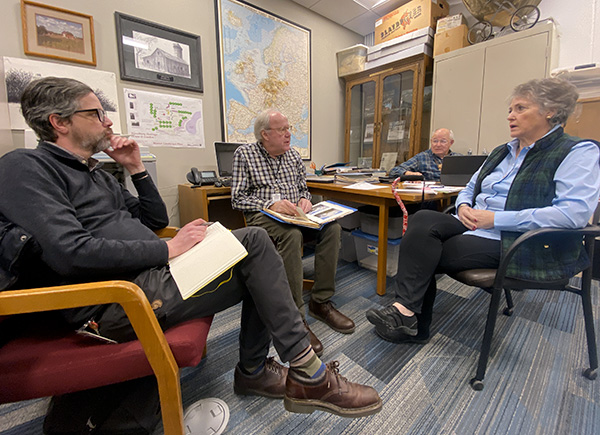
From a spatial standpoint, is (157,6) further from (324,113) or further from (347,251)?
(347,251)

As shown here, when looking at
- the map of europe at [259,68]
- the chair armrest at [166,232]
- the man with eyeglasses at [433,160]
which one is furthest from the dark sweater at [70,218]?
the man with eyeglasses at [433,160]

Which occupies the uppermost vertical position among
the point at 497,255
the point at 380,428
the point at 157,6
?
the point at 157,6

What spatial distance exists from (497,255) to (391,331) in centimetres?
58

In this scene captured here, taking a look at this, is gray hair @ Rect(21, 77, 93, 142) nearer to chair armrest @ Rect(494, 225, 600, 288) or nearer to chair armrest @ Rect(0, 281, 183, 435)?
chair armrest @ Rect(0, 281, 183, 435)

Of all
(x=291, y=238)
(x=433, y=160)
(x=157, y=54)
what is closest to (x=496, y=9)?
(x=433, y=160)

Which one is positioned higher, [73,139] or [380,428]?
[73,139]

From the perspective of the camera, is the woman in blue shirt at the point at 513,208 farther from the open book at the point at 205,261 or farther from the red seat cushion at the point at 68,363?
the red seat cushion at the point at 68,363

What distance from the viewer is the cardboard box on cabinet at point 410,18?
278 cm

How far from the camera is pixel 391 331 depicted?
1.32 meters

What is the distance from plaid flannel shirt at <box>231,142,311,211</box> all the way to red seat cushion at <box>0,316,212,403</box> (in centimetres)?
100

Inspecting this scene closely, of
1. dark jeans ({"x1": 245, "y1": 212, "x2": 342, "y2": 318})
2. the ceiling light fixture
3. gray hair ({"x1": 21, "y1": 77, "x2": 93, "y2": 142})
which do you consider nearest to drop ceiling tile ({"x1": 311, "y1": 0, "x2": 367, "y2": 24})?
the ceiling light fixture

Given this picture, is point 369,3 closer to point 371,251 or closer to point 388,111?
point 388,111

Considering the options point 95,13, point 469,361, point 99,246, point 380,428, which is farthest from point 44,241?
point 95,13

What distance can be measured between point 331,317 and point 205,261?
92 cm
